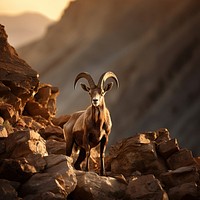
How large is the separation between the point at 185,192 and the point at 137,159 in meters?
3.68

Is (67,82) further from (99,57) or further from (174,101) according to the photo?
(174,101)

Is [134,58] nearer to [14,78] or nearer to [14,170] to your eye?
[14,78]

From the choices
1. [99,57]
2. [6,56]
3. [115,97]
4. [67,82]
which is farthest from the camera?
[99,57]

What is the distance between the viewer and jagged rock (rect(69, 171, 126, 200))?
13.9 m

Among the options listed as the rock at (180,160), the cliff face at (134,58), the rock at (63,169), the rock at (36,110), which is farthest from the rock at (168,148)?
the cliff face at (134,58)

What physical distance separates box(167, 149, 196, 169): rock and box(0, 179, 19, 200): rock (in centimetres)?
774

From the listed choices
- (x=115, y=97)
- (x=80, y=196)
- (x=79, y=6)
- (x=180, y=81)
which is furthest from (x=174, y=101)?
(x=80, y=196)

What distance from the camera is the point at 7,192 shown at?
1240 centimetres

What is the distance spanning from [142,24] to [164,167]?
85842mm

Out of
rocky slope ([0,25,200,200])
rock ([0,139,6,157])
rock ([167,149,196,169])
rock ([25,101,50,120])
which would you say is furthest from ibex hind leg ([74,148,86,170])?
rock ([25,101,50,120])

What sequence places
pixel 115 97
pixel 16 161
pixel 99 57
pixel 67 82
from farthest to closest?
pixel 99 57 < pixel 67 82 < pixel 115 97 < pixel 16 161

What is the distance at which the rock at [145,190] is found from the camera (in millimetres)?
14258

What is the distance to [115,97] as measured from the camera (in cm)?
8412

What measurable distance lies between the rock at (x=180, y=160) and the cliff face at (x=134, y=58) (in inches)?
1664
